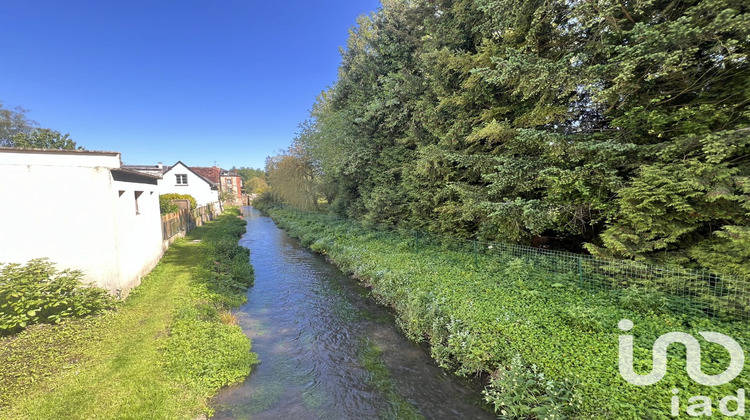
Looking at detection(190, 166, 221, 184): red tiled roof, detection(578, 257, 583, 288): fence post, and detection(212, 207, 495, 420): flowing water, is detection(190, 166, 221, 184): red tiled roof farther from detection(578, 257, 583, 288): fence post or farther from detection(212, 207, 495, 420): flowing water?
detection(578, 257, 583, 288): fence post

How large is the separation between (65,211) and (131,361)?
14.3ft

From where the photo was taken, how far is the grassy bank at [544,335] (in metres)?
3.50

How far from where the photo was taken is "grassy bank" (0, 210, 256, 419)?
13.0 ft

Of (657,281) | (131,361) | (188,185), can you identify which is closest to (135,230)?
(131,361)

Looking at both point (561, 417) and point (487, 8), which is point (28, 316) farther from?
point (487, 8)

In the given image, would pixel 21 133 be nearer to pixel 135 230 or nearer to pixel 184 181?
pixel 184 181

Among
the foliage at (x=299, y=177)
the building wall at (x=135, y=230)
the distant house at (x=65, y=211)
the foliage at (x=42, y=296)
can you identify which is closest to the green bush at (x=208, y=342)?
the building wall at (x=135, y=230)

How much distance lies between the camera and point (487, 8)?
21.6ft

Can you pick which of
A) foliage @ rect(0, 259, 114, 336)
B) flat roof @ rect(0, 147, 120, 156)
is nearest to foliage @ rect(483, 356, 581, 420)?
foliage @ rect(0, 259, 114, 336)

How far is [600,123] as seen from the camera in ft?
21.8

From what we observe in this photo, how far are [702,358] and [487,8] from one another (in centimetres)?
748

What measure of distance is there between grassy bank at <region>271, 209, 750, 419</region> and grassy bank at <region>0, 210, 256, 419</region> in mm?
4177

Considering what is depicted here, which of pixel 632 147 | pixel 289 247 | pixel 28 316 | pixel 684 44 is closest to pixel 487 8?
pixel 684 44

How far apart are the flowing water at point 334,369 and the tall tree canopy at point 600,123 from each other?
13.2 ft
